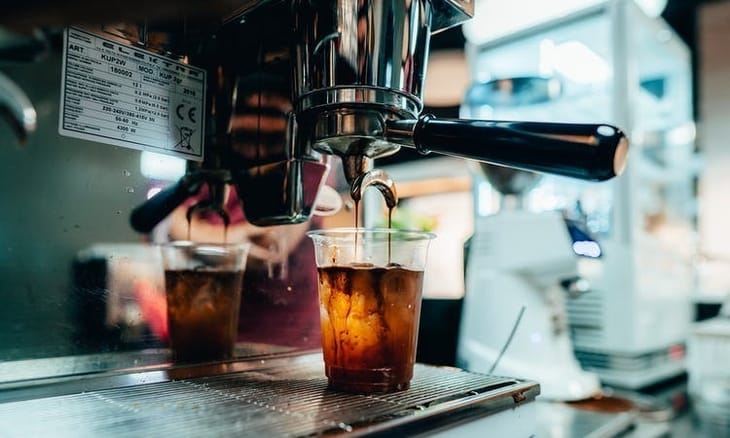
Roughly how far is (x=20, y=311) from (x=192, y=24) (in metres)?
0.34

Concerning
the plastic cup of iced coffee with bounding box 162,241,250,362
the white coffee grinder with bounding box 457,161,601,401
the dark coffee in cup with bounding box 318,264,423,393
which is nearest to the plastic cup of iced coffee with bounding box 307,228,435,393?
the dark coffee in cup with bounding box 318,264,423,393

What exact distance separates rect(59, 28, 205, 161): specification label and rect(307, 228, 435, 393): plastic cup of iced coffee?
21 centimetres

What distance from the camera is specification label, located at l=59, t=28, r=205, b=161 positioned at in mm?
562

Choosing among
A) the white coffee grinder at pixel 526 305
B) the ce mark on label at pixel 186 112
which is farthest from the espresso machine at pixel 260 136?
the white coffee grinder at pixel 526 305

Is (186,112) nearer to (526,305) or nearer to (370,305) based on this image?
(370,305)

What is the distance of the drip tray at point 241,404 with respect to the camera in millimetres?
388

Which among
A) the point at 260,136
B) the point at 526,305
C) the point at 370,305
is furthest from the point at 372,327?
the point at 526,305

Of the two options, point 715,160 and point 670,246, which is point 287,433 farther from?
point 715,160

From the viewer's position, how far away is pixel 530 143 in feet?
1.44

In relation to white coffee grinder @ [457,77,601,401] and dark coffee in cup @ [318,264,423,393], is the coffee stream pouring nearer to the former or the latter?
dark coffee in cup @ [318,264,423,393]

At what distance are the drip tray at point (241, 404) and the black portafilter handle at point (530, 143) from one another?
0.20m

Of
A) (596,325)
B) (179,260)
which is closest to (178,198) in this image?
(179,260)

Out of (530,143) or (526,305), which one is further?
(526,305)

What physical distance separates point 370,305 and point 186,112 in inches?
12.2
